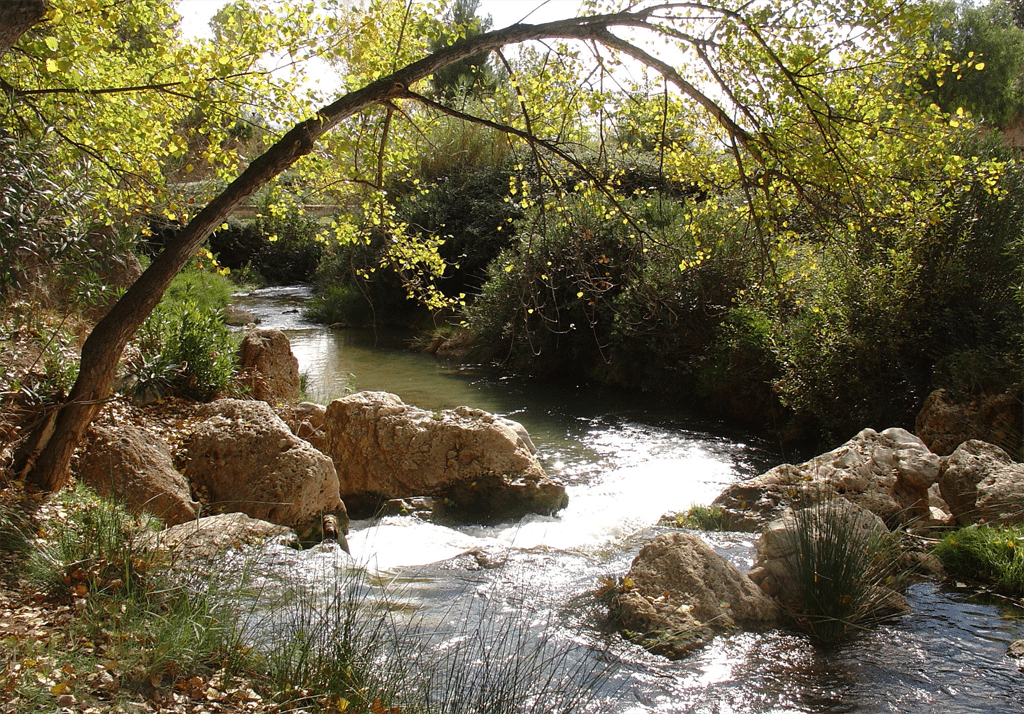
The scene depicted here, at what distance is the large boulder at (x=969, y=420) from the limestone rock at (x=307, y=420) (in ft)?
21.2

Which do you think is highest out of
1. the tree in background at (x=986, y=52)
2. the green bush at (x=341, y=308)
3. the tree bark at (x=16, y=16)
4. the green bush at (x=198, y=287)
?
the tree in background at (x=986, y=52)

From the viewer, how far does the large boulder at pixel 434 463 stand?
24.0 ft

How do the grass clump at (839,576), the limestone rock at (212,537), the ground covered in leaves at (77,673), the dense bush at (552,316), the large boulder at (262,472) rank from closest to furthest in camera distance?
the ground covered in leaves at (77,673) < the limestone rock at (212,537) < the grass clump at (839,576) < the large boulder at (262,472) < the dense bush at (552,316)

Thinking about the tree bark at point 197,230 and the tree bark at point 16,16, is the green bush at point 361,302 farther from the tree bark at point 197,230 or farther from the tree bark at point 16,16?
the tree bark at point 16,16

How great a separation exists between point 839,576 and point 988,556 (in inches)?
59.0

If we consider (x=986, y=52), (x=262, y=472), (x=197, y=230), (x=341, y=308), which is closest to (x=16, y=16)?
(x=197, y=230)

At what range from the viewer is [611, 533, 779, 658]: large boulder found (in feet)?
14.1

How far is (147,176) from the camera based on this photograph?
6.71 metres

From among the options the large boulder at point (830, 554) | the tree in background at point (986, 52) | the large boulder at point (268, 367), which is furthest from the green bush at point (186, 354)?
the tree in background at point (986, 52)

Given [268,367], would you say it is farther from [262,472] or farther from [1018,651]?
[1018,651]

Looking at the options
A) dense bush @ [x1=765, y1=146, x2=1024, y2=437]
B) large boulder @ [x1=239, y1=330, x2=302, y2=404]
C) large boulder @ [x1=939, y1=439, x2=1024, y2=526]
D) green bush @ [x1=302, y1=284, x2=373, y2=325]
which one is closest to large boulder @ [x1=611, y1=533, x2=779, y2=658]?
large boulder @ [x1=939, y1=439, x2=1024, y2=526]

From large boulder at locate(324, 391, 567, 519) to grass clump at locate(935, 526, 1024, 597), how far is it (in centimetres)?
344

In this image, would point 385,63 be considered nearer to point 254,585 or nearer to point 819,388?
point 254,585

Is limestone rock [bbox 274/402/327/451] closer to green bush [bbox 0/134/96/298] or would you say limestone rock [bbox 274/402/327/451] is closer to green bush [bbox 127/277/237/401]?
green bush [bbox 127/277/237/401]
